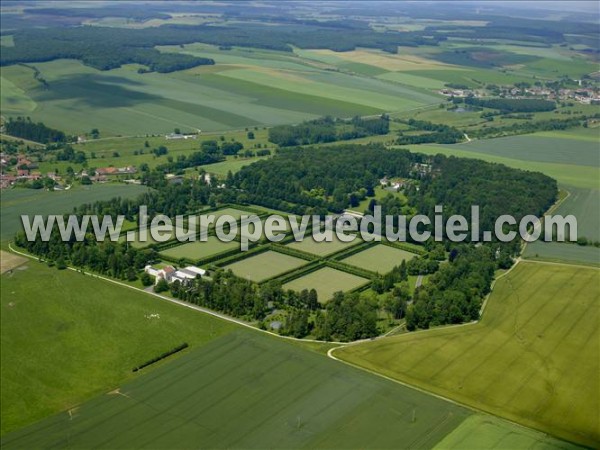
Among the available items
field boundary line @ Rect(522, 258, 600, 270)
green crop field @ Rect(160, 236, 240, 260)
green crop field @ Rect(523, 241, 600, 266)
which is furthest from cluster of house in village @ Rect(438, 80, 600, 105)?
green crop field @ Rect(160, 236, 240, 260)

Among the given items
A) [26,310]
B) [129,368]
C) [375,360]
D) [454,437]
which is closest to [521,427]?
[454,437]

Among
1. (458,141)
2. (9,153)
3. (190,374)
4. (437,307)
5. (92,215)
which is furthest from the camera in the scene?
(458,141)

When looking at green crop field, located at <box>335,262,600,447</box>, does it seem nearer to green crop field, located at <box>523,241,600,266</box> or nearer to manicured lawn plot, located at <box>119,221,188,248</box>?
green crop field, located at <box>523,241,600,266</box>

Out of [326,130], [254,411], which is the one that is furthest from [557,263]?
[326,130]

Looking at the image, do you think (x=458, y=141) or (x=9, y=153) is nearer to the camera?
(x=9, y=153)

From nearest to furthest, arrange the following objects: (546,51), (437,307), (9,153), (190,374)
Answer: (190,374), (437,307), (9,153), (546,51)

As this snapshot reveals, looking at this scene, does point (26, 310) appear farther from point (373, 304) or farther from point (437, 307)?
point (437, 307)
